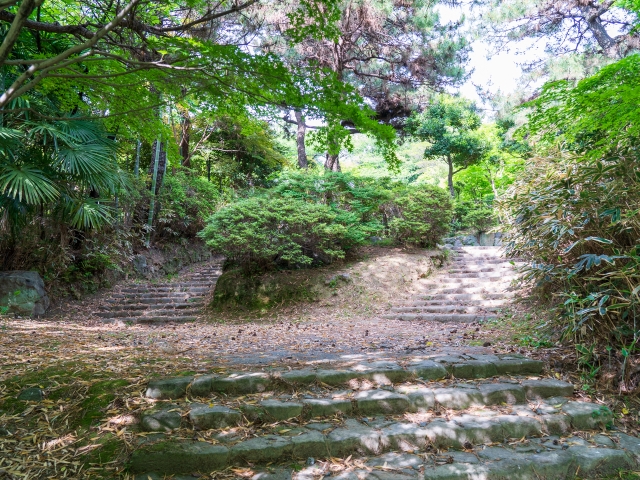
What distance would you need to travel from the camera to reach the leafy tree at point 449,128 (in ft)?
40.1

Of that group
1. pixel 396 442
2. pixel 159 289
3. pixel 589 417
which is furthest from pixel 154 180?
pixel 589 417

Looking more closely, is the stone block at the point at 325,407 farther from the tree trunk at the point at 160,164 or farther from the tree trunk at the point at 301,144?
the tree trunk at the point at 301,144

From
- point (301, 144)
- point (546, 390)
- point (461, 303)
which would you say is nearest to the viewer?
point (546, 390)

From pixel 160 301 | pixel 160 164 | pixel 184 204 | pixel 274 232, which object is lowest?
pixel 160 301

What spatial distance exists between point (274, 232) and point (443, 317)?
363 centimetres

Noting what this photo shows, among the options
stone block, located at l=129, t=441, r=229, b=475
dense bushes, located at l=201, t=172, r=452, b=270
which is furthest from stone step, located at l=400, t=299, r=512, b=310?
stone block, located at l=129, t=441, r=229, b=475

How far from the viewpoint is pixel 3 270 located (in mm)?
6480

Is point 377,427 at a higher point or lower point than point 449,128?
lower

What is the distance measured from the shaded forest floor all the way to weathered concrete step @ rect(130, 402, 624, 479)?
0.78ft

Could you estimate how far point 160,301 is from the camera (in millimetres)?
7941

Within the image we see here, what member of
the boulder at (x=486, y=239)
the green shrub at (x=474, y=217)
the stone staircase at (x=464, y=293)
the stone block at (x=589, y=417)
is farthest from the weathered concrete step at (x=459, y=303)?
the boulder at (x=486, y=239)

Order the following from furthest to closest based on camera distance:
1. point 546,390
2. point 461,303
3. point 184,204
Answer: point 184,204 < point 461,303 < point 546,390

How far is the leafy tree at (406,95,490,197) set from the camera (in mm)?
12210

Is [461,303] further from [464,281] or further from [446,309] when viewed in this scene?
[464,281]
